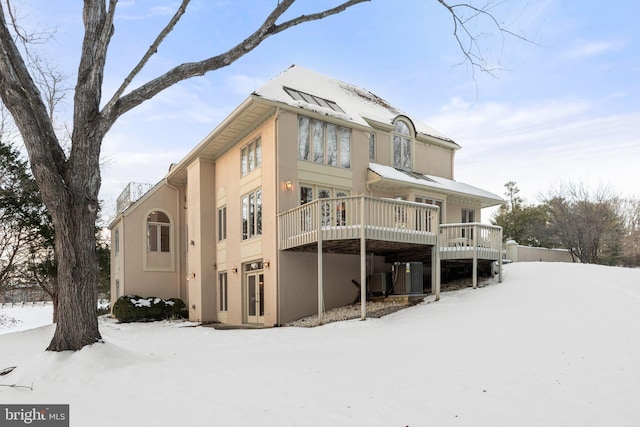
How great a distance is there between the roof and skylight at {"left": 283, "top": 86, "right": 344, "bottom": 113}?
2207mm

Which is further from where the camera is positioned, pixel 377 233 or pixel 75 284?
pixel 377 233

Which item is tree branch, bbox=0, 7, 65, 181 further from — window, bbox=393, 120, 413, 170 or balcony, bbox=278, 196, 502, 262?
window, bbox=393, 120, 413, 170

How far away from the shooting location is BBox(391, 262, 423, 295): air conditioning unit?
12742mm

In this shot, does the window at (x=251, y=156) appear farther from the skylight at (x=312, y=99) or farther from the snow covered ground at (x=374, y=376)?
the snow covered ground at (x=374, y=376)

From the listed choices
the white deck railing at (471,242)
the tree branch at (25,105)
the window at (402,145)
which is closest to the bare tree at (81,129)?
the tree branch at (25,105)

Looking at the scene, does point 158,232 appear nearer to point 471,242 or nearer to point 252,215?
point 252,215

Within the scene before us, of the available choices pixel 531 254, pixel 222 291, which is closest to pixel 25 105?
pixel 222 291

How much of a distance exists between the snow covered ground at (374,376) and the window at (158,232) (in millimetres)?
10444

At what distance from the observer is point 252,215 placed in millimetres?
14531

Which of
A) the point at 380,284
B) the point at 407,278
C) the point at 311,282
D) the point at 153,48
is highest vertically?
the point at 153,48

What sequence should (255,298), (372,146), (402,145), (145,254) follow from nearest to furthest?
1. (255,298)
2. (372,146)
3. (402,145)
4. (145,254)

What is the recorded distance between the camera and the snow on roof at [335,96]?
13.2 m

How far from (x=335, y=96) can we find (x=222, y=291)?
7955 mm

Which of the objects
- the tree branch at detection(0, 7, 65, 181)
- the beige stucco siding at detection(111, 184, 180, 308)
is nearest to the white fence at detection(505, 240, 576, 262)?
the beige stucco siding at detection(111, 184, 180, 308)
